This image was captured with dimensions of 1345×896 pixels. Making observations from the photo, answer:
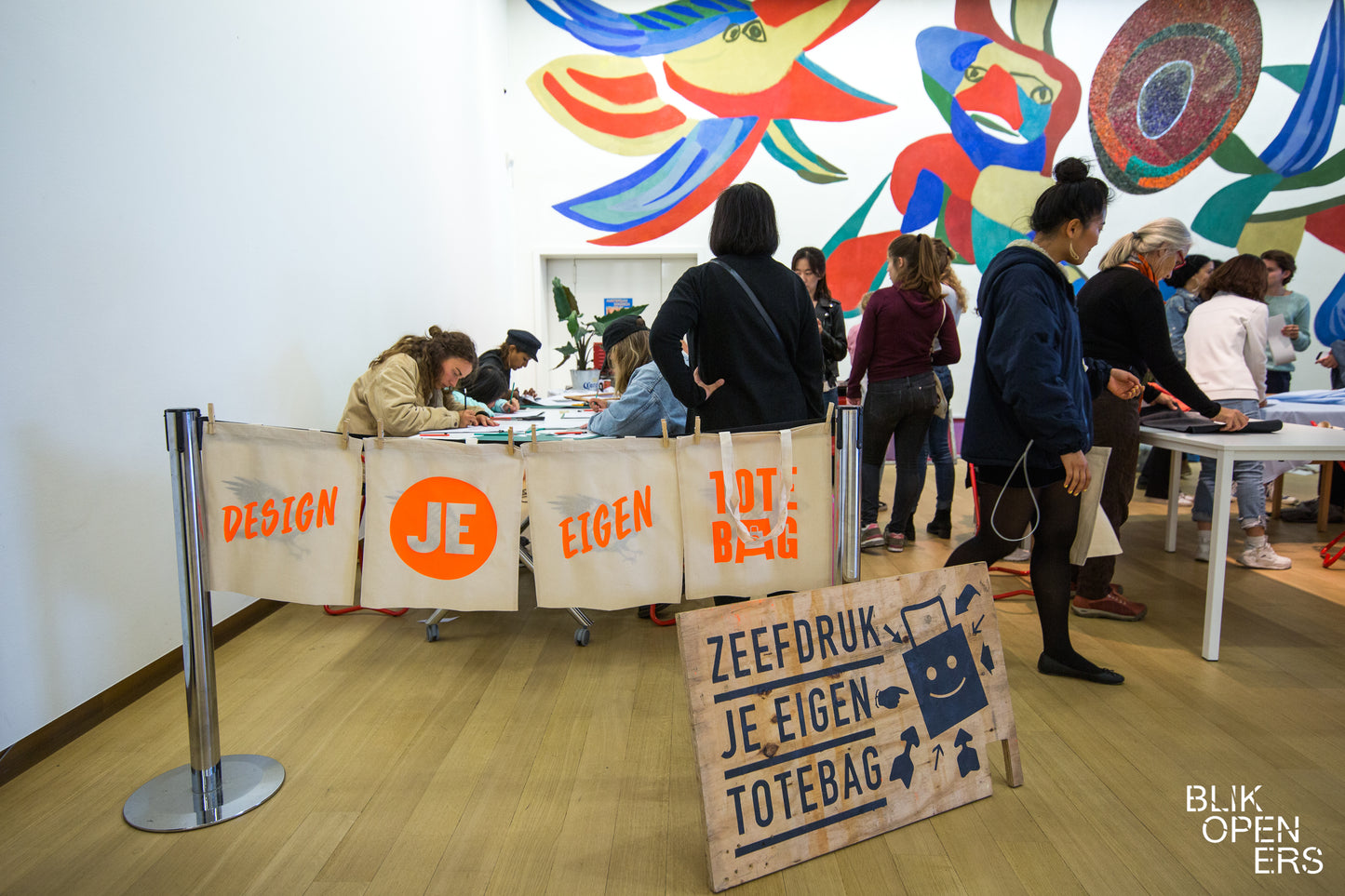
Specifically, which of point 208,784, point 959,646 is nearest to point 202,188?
point 208,784

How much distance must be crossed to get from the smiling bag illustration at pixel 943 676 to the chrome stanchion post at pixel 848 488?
15 centimetres

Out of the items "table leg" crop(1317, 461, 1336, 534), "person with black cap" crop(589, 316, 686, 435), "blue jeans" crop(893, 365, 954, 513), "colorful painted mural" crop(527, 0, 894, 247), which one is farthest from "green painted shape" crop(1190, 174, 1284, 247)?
"person with black cap" crop(589, 316, 686, 435)

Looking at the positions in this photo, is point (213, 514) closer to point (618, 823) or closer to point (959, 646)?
point (618, 823)

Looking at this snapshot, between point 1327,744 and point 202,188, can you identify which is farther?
point 202,188

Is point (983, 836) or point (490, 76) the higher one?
point (490, 76)

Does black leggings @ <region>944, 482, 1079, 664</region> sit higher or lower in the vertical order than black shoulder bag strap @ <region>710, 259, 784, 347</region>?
lower

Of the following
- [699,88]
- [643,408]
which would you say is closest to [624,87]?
[699,88]

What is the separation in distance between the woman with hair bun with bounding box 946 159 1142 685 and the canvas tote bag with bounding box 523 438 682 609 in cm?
95

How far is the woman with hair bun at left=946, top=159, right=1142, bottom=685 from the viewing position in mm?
1906

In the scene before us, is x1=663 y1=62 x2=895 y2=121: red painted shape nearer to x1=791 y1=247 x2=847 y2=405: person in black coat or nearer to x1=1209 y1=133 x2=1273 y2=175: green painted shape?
x1=1209 y1=133 x2=1273 y2=175: green painted shape

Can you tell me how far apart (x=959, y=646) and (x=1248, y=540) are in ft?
8.71

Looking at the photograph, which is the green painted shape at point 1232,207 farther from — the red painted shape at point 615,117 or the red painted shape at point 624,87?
the red painted shape at point 624,87

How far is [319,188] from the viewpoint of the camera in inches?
127

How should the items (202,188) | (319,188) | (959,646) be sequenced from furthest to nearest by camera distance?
1. (319,188)
2. (202,188)
3. (959,646)
